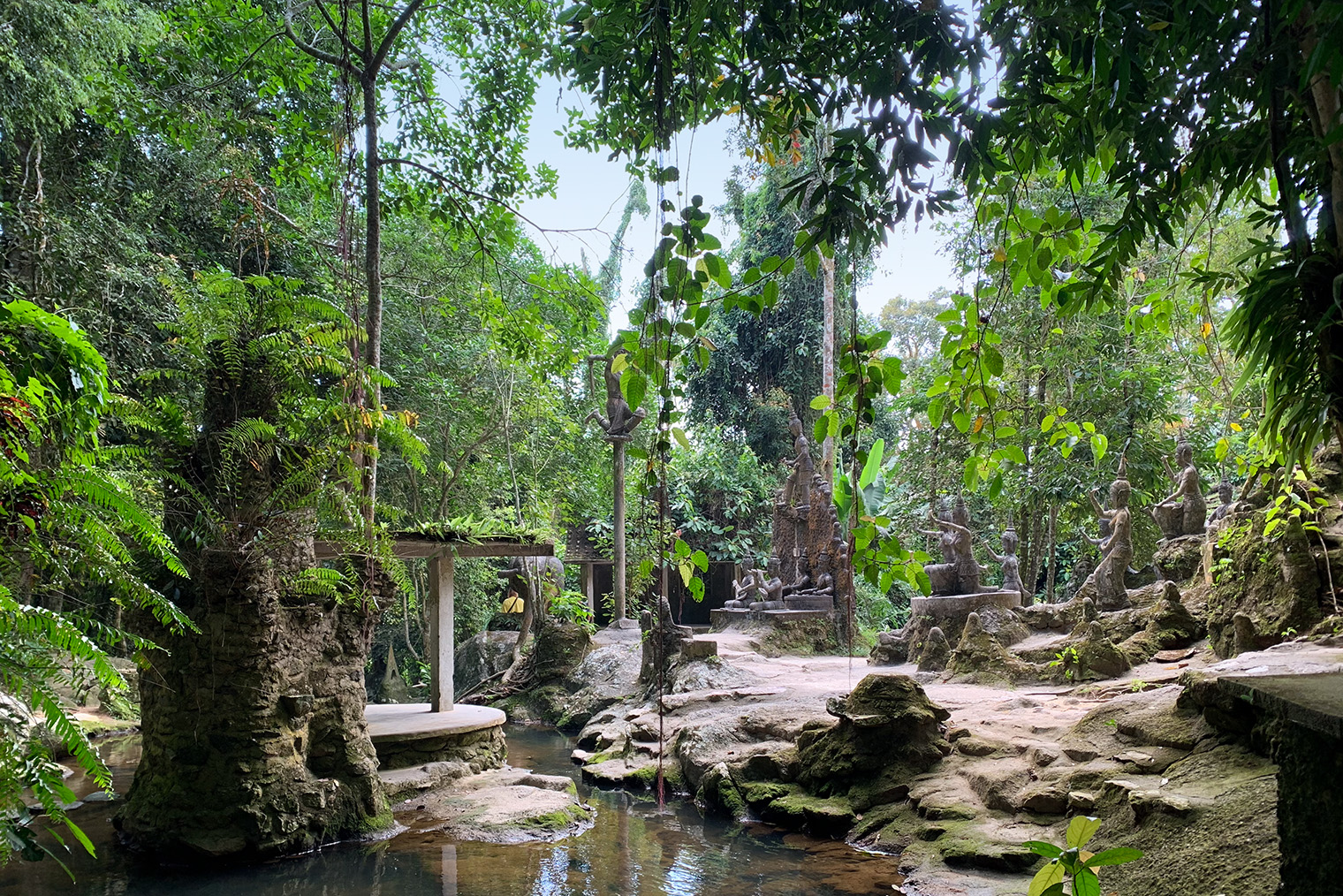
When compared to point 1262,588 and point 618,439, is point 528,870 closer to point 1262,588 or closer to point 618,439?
point 1262,588

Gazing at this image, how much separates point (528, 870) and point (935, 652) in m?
5.80

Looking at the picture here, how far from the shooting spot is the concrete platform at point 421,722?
24.1 feet

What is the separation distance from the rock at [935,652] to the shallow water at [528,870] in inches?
153

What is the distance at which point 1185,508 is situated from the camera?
30.5ft

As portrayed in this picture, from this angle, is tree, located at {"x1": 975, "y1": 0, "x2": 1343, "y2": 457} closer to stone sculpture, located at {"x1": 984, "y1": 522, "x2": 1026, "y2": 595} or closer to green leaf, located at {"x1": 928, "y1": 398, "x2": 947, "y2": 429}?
green leaf, located at {"x1": 928, "y1": 398, "x2": 947, "y2": 429}

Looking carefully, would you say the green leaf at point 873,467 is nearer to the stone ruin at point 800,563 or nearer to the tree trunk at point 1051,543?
the tree trunk at point 1051,543

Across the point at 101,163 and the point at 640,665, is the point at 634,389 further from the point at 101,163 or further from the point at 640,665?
the point at 640,665

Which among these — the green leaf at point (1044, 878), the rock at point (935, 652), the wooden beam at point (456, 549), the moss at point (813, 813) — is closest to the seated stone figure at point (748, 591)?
the rock at point (935, 652)

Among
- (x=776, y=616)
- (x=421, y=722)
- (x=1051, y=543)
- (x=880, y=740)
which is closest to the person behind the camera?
(x=880, y=740)

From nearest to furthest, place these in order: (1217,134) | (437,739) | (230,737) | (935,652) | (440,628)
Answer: (1217,134)
(230,737)
(437,739)
(440,628)
(935,652)

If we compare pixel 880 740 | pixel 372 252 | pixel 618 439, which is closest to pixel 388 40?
pixel 372 252

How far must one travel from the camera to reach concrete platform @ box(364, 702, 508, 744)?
7359 millimetres

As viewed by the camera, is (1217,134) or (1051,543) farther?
(1051,543)


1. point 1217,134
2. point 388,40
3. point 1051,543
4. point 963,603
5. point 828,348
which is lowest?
point 963,603
